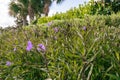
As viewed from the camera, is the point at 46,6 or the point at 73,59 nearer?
the point at 73,59

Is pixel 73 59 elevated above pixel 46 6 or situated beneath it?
elevated above

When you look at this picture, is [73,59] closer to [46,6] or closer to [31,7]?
[46,6]

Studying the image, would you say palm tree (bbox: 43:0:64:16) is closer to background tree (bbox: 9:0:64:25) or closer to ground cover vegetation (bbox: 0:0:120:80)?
background tree (bbox: 9:0:64:25)

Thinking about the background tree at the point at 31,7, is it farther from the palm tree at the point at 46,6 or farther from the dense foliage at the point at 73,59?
the dense foliage at the point at 73,59

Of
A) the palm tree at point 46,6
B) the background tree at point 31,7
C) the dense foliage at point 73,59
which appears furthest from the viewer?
the background tree at point 31,7

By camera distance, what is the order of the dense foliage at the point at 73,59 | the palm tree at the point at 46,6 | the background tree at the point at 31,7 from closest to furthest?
the dense foliage at the point at 73,59 → the palm tree at the point at 46,6 → the background tree at the point at 31,7

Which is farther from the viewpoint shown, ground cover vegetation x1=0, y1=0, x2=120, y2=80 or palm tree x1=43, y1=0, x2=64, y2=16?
palm tree x1=43, y1=0, x2=64, y2=16

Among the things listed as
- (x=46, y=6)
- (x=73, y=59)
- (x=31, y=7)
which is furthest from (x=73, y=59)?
(x=31, y=7)

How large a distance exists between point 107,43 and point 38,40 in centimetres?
145

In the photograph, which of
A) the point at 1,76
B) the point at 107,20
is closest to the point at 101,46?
the point at 1,76

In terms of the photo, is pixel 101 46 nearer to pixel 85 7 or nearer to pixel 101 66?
pixel 101 66

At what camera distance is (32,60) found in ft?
13.2

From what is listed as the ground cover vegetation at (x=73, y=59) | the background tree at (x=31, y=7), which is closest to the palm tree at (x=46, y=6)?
the background tree at (x=31, y=7)

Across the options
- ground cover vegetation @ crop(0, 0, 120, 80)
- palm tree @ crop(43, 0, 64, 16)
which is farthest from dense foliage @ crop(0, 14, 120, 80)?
palm tree @ crop(43, 0, 64, 16)
